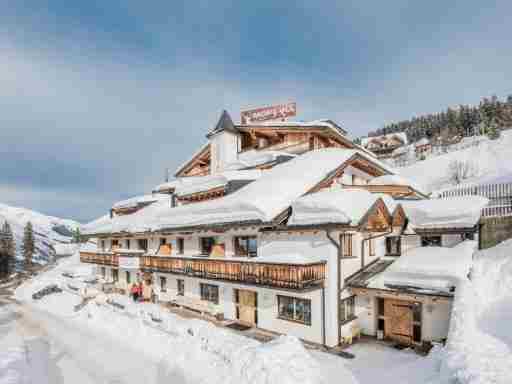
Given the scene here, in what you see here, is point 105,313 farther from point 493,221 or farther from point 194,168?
point 493,221

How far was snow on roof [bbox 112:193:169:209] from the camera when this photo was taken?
3418cm

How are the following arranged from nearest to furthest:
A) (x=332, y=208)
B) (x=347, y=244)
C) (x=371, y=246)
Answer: (x=332, y=208) < (x=347, y=244) < (x=371, y=246)

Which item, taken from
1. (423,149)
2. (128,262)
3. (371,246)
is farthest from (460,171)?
(128,262)

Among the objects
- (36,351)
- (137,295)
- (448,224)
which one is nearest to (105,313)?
(137,295)

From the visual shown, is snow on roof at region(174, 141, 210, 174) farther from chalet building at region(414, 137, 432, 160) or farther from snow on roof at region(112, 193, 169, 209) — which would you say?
chalet building at region(414, 137, 432, 160)

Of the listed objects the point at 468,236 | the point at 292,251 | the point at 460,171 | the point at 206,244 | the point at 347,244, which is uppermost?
the point at 460,171

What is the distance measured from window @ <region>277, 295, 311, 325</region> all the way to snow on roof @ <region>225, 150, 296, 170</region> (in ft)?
38.4

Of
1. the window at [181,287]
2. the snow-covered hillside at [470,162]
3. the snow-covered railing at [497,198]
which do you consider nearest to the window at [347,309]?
the snow-covered railing at [497,198]

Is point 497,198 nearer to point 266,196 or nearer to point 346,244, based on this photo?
point 346,244

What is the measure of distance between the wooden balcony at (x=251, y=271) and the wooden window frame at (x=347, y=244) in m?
1.76

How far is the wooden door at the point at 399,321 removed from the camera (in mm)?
15070

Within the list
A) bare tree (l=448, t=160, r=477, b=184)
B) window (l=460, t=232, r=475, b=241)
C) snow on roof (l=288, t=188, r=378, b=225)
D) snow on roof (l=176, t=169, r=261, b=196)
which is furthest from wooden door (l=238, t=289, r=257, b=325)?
bare tree (l=448, t=160, r=477, b=184)

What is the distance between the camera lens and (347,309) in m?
16.0

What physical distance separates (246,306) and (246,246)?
3.75m
